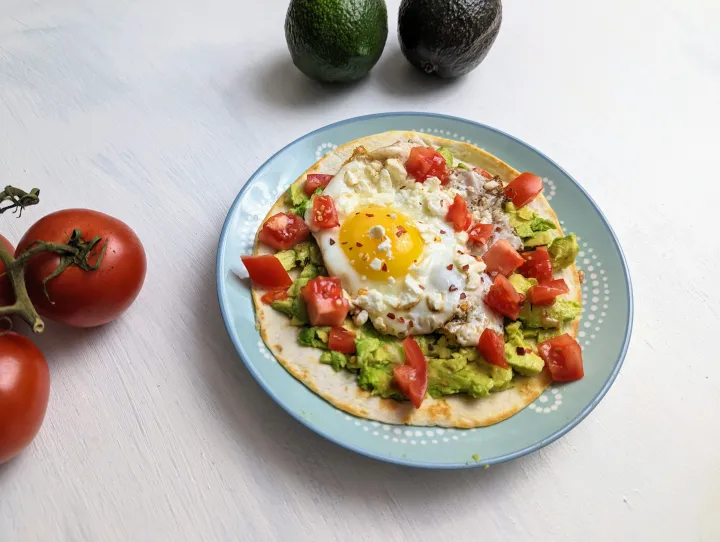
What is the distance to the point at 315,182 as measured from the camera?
125 inches

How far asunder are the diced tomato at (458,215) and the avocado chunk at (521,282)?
36 cm

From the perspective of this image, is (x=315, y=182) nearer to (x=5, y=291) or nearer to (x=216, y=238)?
(x=216, y=238)

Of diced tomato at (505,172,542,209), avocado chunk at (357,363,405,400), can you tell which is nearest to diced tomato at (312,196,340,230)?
avocado chunk at (357,363,405,400)

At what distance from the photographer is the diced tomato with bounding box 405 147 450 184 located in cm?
313

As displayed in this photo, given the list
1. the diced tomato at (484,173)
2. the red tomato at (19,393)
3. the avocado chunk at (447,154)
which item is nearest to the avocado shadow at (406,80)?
the avocado chunk at (447,154)

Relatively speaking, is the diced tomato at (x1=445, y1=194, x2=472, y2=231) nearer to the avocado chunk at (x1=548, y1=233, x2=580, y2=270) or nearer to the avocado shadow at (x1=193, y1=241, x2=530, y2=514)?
the avocado chunk at (x1=548, y1=233, x2=580, y2=270)

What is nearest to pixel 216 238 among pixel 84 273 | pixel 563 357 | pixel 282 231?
pixel 282 231

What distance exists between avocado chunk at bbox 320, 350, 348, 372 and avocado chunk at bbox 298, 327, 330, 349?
6 centimetres

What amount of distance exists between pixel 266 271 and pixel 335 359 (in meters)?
0.55

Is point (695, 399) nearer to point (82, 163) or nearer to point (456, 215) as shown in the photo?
point (456, 215)

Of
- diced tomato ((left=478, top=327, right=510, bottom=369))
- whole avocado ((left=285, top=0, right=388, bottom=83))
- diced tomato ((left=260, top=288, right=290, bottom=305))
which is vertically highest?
whole avocado ((left=285, top=0, right=388, bottom=83))

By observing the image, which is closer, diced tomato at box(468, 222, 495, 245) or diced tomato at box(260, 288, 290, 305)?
diced tomato at box(260, 288, 290, 305)

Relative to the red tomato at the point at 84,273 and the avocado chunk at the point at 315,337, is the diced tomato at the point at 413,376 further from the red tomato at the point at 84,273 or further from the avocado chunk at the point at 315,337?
the red tomato at the point at 84,273

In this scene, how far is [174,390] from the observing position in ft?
9.28
